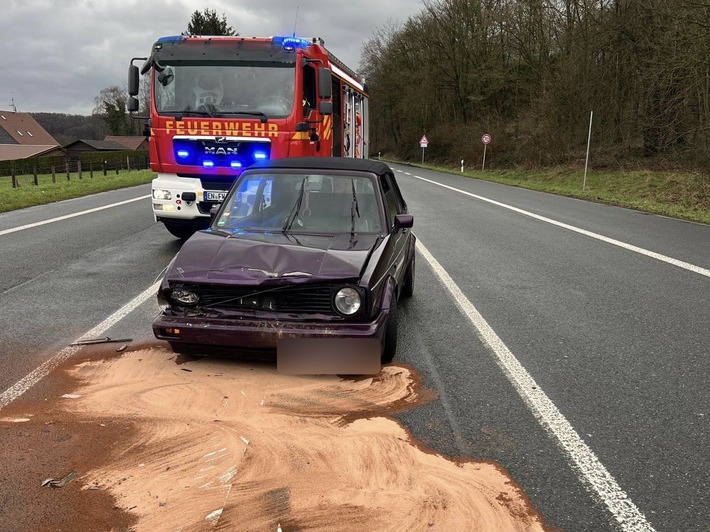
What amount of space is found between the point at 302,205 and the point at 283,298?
4.74 ft

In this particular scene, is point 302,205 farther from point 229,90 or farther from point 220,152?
point 229,90

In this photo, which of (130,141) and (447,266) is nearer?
(447,266)

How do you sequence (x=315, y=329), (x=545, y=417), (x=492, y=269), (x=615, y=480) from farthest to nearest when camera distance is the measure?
(x=492, y=269)
(x=315, y=329)
(x=545, y=417)
(x=615, y=480)

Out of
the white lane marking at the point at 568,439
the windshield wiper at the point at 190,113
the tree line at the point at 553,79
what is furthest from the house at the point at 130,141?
the white lane marking at the point at 568,439

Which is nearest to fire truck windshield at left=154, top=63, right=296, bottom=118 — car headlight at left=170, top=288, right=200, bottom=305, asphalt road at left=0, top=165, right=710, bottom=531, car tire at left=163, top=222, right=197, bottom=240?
car tire at left=163, top=222, right=197, bottom=240

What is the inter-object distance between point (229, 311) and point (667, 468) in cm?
274

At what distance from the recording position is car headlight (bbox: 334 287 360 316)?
3.95 meters

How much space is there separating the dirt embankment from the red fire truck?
214 inches

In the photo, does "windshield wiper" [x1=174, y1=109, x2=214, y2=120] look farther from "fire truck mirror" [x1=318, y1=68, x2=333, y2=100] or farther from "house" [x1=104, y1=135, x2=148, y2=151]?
"house" [x1=104, y1=135, x2=148, y2=151]

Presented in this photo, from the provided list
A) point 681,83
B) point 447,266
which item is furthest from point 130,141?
point 447,266

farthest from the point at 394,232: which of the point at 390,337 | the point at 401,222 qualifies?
the point at 390,337

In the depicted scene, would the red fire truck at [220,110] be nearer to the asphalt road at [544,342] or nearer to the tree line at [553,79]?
the asphalt road at [544,342]

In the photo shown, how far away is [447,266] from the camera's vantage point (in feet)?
27.1

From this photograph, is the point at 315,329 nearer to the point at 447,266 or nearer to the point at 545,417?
the point at 545,417
